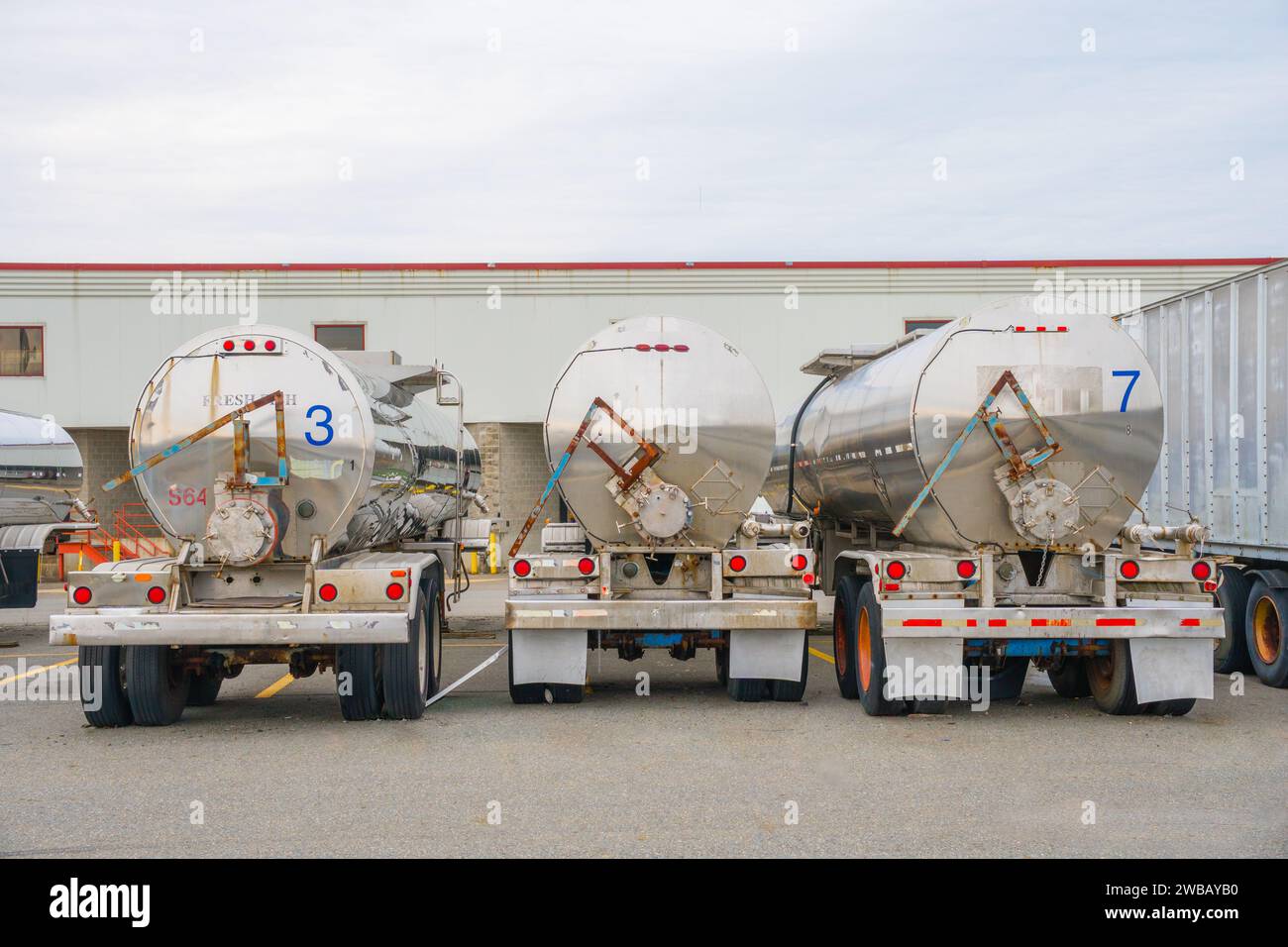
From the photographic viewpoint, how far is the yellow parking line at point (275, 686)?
12.2 m

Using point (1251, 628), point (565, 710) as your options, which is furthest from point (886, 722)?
point (1251, 628)

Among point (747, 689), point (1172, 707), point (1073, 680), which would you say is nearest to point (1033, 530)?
point (1172, 707)

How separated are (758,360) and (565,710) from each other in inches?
655

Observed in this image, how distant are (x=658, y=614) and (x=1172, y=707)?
4218 mm

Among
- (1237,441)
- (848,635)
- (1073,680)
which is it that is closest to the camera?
(848,635)

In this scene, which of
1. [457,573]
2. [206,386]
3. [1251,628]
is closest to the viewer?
[206,386]

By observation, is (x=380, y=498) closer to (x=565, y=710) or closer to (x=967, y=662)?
(x=565, y=710)

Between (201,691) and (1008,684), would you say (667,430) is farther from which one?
(201,691)

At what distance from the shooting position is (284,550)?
32.6ft

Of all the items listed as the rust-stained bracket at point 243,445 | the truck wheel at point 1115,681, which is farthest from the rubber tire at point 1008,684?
the rust-stained bracket at point 243,445

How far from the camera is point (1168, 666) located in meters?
10.1

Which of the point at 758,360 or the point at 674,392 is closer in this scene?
the point at 674,392

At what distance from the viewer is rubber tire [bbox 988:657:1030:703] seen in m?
11.5

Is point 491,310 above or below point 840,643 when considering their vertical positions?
above
